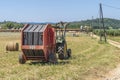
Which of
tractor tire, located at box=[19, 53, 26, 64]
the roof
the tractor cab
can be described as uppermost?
the roof

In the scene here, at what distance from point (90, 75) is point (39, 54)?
16.1ft

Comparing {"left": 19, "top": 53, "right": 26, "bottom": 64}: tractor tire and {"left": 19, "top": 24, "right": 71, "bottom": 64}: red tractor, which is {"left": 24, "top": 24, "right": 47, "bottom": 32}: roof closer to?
{"left": 19, "top": 24, "right": 71, "bottom": 64}: red tractor

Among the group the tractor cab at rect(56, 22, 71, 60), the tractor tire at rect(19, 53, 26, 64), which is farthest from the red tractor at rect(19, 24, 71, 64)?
the tractor cab at rect(56, 22, 71, 60)

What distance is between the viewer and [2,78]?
57.2 ft

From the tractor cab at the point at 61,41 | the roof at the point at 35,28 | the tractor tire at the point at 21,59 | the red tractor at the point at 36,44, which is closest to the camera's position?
the red tractor at the point at 36,44

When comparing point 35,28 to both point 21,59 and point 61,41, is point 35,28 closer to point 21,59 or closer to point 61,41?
point 21,59

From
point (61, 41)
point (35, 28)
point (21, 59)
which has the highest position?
point (35, 28)

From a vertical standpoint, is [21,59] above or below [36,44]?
below

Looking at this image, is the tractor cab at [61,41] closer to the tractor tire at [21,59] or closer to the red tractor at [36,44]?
the red tractor at [36,44]

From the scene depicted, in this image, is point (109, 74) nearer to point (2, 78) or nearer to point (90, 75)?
point (90, 75)

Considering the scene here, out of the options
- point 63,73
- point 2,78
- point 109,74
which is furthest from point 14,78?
point 109,74

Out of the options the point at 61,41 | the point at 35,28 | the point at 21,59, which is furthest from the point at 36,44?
the point at 61,41

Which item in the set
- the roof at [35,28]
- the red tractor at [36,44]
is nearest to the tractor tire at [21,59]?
the red tractor at [36,44]

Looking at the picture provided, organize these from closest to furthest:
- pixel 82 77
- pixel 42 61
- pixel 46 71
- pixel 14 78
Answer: pixel 14 78 → pixel 82 77 → pixel 46 71 → pixel 42 61
